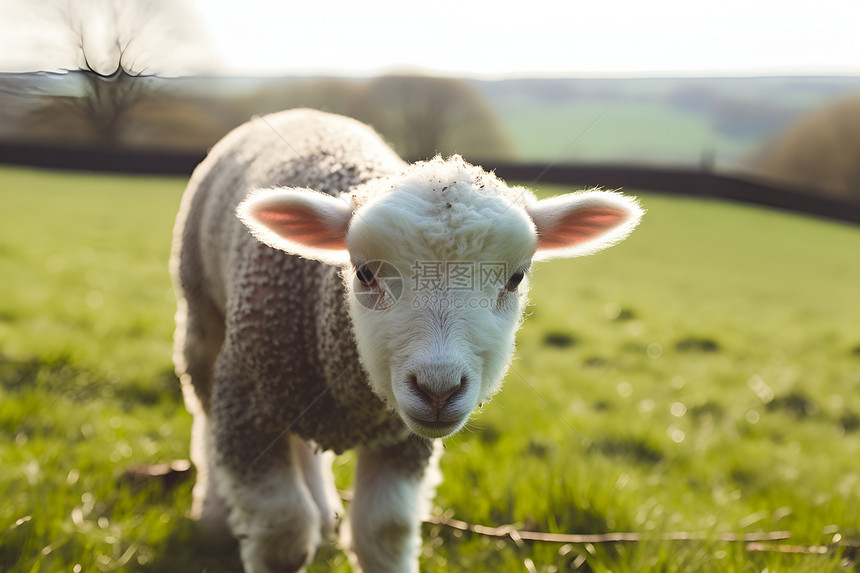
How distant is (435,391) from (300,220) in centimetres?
65

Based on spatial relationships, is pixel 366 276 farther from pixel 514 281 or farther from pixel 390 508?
pixel 390 508

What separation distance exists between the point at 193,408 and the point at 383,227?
5.58 feet

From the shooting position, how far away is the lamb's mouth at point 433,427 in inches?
58.7

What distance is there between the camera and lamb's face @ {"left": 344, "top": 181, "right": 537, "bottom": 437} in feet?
4.87

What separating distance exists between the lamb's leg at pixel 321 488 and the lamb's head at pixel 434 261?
106cm

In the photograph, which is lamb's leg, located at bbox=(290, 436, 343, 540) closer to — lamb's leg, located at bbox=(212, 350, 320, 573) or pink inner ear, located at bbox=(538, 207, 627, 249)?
lamb's leg, located at bbox=(212, 350, 320, 573)

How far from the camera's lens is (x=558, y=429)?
141 inches

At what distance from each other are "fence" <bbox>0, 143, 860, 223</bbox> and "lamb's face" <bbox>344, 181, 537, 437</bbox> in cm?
1123

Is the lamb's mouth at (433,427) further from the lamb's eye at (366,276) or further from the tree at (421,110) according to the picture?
the tree at (421,110)

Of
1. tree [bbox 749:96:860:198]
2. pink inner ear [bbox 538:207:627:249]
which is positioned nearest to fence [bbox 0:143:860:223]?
tree [bbox 749:96:860:198]

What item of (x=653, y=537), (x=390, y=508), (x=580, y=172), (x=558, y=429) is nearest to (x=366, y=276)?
(x=390, y=508)

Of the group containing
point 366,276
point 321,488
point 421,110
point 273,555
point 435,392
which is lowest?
point 321,488

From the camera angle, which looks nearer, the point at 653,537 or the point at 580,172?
the point at 653,537

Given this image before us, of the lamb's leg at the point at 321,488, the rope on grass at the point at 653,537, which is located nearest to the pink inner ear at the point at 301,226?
the lamb's leg at the point at 321,488
